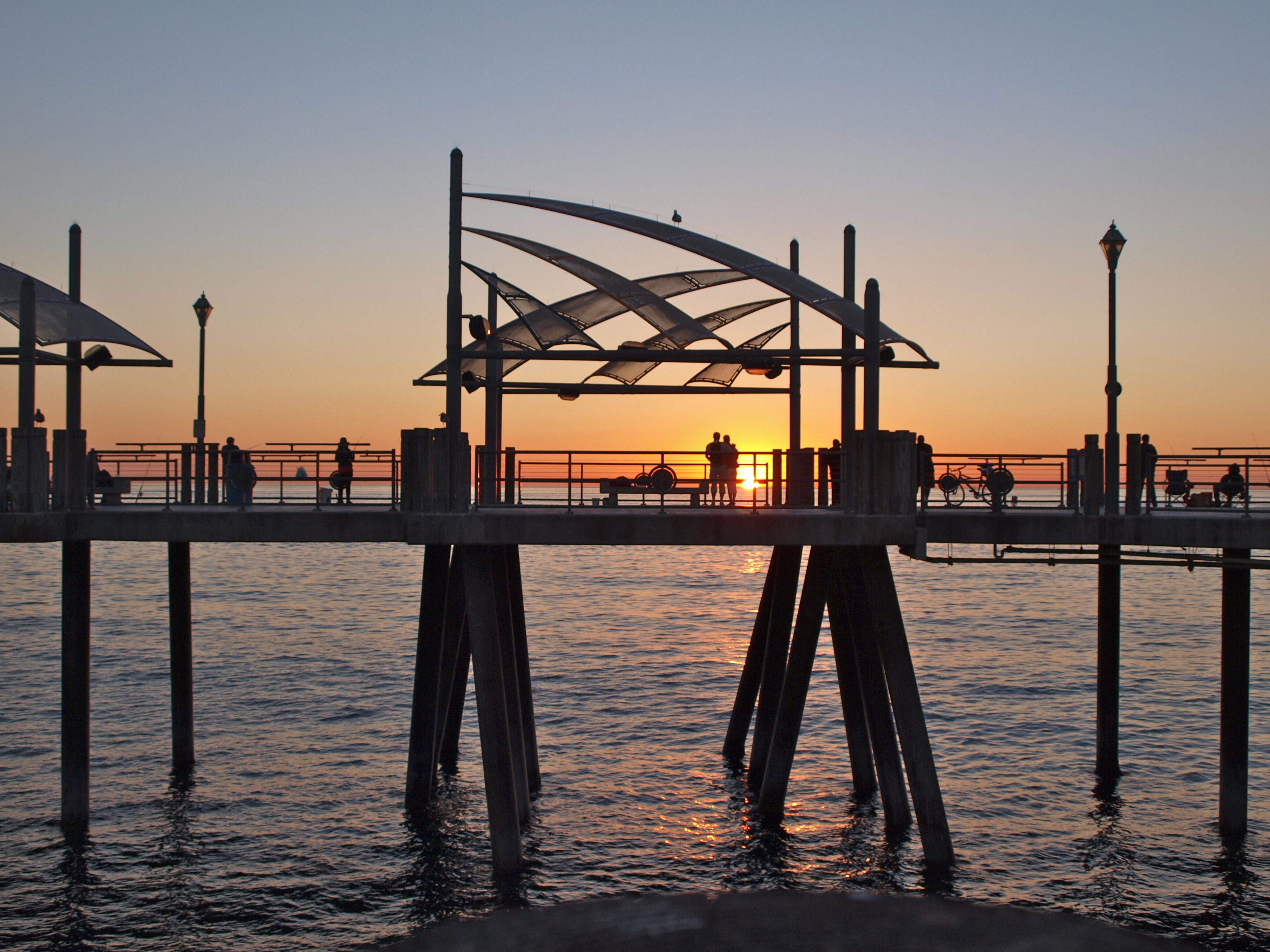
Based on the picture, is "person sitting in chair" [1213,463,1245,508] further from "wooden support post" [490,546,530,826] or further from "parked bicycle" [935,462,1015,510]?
"wooden support post" [490,546,530,826]

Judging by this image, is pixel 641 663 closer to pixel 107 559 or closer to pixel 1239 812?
pixel 1239 812

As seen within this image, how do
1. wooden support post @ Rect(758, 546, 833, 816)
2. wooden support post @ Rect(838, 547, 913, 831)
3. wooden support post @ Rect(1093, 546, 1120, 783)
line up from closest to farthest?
1. wooden support post @ Rect(838, 547, 913, 831)
2. wooden support post @ Rect(758, 546, 833, 816)
3. wooden support post @ Rect(1093, 546, 1120, 783)

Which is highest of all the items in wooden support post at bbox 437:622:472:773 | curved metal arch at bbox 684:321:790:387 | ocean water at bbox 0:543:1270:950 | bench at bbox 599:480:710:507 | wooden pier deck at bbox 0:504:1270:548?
curved metal arch at bbox 684:321:790:387

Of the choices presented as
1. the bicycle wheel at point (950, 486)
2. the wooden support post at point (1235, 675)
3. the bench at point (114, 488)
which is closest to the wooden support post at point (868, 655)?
the bicycle wheel at point (950, 486)

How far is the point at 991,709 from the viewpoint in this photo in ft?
105

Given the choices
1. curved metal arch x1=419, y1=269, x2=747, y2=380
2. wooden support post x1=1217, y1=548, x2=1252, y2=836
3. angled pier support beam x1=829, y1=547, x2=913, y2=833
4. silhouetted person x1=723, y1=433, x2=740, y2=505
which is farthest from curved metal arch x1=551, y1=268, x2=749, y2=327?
wooden support post x1=1217, y1=548, x2=1252, y2=836

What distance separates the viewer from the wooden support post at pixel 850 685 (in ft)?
55.7

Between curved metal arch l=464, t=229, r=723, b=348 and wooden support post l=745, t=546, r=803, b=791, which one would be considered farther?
wooden support post l=745, t=546, r=803, b=791

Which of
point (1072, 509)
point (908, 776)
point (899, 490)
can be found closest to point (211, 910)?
point (908, 776)

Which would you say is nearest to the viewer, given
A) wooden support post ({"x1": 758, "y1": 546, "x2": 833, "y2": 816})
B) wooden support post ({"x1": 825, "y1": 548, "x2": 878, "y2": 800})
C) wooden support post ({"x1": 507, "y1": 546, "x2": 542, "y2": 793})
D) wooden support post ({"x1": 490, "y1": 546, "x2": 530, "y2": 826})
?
wooden support post ({"x1": 825, "y1": 548, "x2": 878, "y2": 800})

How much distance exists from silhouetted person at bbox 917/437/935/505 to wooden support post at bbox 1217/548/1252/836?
471 centimetres

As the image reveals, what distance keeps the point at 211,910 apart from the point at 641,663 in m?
26.0

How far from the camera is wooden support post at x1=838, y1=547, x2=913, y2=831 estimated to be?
1602 cm

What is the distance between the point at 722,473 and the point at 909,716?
4.96 meters
